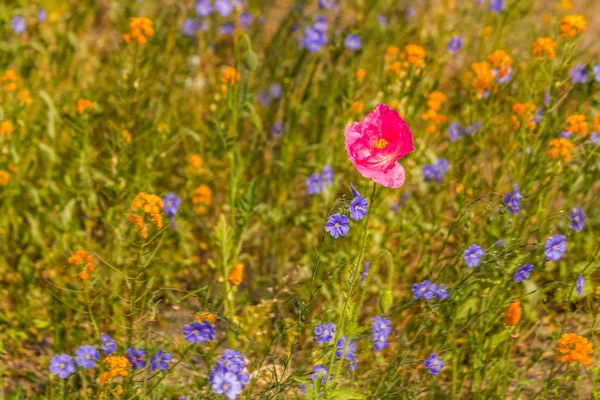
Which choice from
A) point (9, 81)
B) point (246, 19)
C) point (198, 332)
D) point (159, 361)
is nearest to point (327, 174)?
point (198, 332)

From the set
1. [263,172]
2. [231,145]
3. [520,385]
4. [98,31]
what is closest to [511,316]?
[520,385]

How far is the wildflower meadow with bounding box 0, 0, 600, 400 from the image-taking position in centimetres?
227

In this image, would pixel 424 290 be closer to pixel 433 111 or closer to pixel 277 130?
pixel 433 111

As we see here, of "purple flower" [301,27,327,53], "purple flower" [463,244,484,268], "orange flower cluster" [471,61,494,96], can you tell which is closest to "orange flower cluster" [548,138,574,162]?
"orange flower cluster" [471,61,494,96]

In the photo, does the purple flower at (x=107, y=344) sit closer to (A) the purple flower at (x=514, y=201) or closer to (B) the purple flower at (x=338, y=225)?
(B) the purple flower at (x=338, y=225)

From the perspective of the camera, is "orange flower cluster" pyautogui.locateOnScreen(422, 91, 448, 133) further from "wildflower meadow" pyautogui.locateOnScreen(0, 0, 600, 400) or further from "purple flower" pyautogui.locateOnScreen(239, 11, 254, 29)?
"purple flower" pyautogui.locateOnScreen(239, 11, 254, 29)

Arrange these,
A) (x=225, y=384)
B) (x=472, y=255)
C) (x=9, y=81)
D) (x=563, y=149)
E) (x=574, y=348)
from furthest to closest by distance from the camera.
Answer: (x=9, y=81) → (x=563, y=149) → (x=472, y=255) → (x=574, y=348) → (x=225, y=384)

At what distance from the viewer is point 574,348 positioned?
86.7 inches

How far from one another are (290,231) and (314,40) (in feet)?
3.75

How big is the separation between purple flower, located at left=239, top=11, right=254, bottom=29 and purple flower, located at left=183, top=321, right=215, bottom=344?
2.81 m

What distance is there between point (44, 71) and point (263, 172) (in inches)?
60.1

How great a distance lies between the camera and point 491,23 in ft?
15.6

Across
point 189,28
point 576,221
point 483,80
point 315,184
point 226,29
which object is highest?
point 226,29

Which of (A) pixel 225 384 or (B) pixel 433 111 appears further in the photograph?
(B) pixel 433 111
